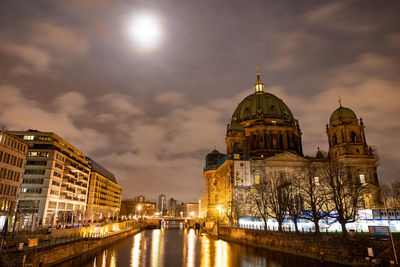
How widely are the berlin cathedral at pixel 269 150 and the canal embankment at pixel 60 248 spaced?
43705mm

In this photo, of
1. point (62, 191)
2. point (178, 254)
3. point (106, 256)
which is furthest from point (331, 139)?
point (62, 191)

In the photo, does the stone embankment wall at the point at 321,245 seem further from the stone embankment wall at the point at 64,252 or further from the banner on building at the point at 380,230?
the stone embankment wall at the point at 64,252

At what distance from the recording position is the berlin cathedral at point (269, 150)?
8619cm

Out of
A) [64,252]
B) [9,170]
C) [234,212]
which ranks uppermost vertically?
[9,170]

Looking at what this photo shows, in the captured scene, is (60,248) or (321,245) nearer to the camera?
(60,248)

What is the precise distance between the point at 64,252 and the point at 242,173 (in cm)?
5897

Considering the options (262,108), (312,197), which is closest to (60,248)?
(312,197)

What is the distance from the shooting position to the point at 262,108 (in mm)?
112438

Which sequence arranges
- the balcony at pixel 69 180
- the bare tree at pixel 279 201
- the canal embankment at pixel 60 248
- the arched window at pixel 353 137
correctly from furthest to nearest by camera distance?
1. the balcony at pixel 69 180
2. the arched window at pixel 353 137
3. the bare tree at pixel 279 201
4. the canal embankment at pixel 60 248

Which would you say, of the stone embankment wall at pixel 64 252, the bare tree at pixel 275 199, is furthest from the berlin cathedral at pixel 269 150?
the stone embankment wall at pixel 64 252

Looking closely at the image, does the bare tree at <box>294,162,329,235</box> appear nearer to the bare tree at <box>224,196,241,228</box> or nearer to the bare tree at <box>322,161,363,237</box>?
the bare tree at <box>322,161,363,237</box>

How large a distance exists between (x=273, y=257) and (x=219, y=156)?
87.9 metres

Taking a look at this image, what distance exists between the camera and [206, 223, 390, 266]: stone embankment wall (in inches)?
1330

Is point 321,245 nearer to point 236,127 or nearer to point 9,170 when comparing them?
point 9,170
